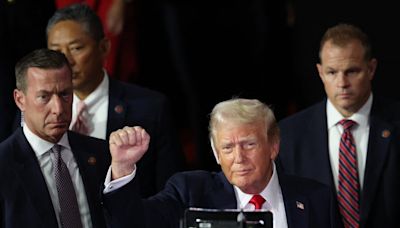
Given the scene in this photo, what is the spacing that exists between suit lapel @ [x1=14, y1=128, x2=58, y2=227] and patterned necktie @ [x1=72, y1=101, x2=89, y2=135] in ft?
3.01

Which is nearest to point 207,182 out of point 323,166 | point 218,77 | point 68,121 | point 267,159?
point 267,159

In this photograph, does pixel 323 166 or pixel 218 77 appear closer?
pixel 323 166

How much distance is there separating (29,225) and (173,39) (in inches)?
123

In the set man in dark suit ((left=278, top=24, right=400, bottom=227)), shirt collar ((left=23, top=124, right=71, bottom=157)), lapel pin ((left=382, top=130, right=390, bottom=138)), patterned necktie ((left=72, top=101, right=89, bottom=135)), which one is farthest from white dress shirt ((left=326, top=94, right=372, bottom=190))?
shirt collar ((left=23, top=124, right=71, bottom=157))

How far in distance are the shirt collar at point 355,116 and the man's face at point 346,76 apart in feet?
0.07

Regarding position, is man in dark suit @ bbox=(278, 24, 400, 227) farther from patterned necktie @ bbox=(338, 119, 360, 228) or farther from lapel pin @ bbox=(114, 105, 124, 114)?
lapel pin @ bbox=(114, 105, 124, 114)

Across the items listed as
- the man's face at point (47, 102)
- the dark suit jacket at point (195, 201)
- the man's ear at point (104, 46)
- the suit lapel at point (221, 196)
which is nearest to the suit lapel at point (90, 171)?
the man's face at point (47, 102)

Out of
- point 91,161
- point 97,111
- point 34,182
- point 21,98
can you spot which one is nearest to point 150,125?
point 97,111

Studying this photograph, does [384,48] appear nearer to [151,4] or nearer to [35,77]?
[151,4]

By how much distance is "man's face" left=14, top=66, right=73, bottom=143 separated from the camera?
6.15m

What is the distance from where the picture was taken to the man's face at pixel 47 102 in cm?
615

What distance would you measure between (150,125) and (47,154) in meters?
1.06

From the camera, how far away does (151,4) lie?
29.1 feet

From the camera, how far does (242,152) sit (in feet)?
19.0
